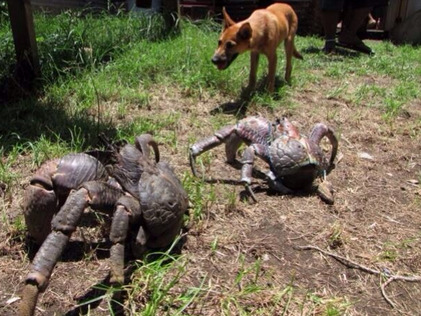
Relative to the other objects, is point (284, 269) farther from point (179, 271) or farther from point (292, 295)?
point (179, 271)

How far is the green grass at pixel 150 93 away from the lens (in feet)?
6.94

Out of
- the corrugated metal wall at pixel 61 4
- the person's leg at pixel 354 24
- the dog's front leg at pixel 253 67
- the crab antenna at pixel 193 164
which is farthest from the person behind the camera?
the corrugated metal wall at pixel 61 4

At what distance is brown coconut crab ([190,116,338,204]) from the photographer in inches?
116

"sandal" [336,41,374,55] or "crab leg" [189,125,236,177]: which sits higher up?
"crab leg" [189,125,236,177]

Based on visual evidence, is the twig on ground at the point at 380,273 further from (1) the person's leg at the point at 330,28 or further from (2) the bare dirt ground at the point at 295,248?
(1) the person's leg at the point at 330,28

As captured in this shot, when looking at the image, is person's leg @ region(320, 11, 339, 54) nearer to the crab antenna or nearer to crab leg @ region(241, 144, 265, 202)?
crab leg @ region(241, 144, 265, 202)

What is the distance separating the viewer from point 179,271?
2111mm

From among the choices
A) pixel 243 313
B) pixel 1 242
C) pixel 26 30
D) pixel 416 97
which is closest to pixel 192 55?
pixel 26 30

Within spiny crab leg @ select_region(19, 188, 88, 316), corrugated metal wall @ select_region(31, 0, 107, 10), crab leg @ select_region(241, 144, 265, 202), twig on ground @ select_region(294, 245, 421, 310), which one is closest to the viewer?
spiny crab leg @ select_region(19, 188, 88, 316)

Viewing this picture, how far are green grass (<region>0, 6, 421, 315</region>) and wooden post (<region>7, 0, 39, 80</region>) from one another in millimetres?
180

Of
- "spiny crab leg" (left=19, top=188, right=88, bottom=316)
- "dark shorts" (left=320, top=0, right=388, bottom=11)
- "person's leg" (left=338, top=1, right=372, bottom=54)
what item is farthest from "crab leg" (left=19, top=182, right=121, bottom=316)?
"person's leg" (left=338, top=1, right=372, bottom=54)

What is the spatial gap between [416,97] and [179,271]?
4533mm

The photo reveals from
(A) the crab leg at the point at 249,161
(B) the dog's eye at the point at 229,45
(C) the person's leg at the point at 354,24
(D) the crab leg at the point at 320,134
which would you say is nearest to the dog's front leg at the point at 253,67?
(B) the dog's eye at the point at 229,45

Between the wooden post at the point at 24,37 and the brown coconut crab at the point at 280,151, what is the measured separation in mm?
2466
